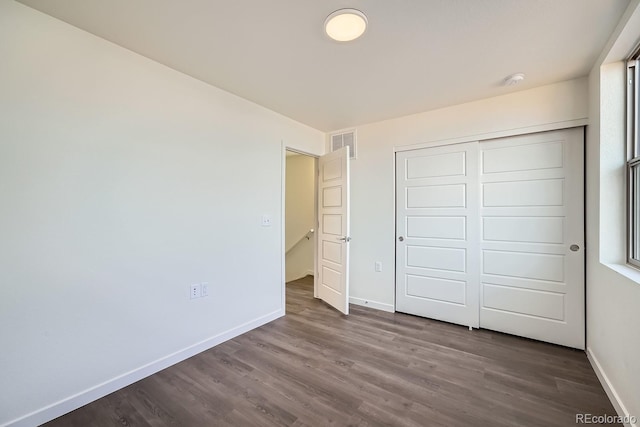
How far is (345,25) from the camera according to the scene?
1619mm

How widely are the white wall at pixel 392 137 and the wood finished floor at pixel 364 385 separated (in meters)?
0.90

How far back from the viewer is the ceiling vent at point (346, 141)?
11.9 feet

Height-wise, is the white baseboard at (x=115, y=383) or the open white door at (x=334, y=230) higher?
the open white door at (x=334, y=230)

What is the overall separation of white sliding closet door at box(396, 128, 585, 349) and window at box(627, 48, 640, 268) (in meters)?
0.59

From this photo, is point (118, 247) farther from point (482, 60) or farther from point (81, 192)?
point (482, 60)

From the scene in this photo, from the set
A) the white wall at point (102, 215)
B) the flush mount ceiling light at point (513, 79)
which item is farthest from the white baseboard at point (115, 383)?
the flush mount ceiling light at point (513, 79)

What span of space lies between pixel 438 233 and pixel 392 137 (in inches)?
51.4

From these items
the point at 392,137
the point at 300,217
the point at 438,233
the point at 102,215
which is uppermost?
the point at 392,137

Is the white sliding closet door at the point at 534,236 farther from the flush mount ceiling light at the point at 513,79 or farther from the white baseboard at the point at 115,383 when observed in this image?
the white baseboard at the point at 115,383

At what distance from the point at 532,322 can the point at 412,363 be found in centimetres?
138

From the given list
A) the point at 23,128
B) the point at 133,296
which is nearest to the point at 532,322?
the point at 133,296
